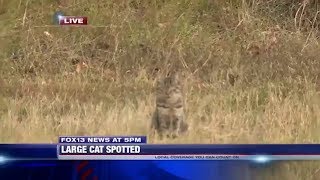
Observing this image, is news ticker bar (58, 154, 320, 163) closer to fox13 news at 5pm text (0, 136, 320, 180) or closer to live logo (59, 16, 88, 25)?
fox13 news at 5pm text (0, 136, 320, 180)

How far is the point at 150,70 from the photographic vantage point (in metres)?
2.40

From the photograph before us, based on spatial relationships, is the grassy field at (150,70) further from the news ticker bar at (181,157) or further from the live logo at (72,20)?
the news ticker bar at (181,157)

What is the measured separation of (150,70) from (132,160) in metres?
0.64

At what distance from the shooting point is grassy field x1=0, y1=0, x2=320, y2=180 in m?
2.17

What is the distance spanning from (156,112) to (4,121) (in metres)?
0.53

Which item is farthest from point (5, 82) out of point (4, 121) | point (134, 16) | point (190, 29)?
point (190, 29)

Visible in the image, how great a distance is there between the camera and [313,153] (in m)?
1.89

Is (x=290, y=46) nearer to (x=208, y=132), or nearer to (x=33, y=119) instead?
(x=208, y=132)

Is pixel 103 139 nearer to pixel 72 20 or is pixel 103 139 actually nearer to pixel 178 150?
pixel 178 150

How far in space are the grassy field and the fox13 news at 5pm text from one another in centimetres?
14

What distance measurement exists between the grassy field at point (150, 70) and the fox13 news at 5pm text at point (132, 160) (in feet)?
0.44

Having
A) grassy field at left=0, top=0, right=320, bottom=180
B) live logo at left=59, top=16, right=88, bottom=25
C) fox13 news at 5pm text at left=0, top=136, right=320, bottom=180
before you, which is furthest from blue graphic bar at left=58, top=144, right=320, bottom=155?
live logo at left=59, top=16, right=88, bottom=25

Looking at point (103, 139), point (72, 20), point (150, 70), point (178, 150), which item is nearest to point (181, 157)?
point (178, 150)

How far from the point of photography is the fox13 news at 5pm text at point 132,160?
1810mm
